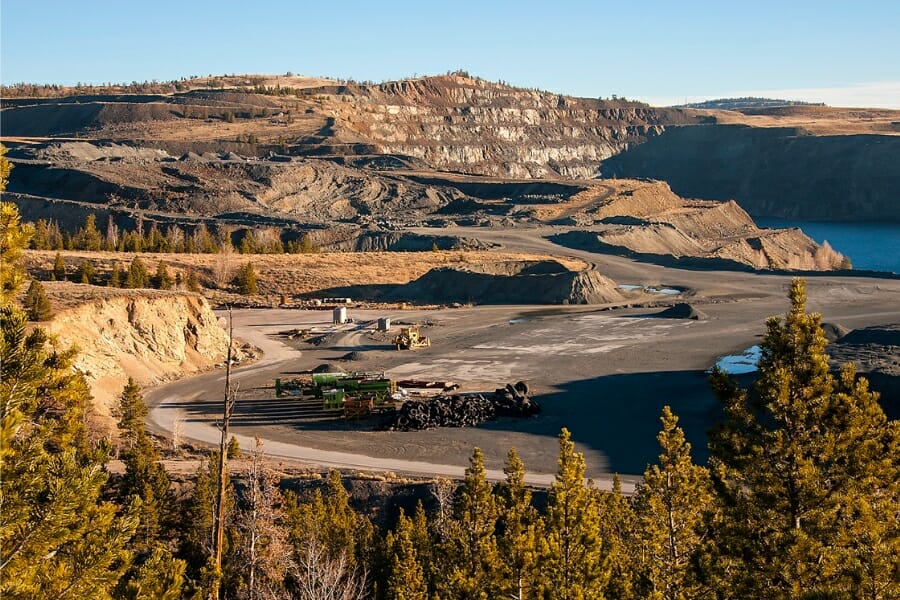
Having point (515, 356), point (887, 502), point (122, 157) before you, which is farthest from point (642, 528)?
point (122, 157)

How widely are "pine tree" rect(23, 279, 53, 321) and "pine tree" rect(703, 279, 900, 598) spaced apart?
119ft

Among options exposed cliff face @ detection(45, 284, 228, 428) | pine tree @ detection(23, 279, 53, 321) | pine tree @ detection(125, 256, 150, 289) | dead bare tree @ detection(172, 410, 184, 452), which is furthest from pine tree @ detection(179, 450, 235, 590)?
pine tree @ detection(125, 256, 150, 289)

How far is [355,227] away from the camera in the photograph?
11406cm

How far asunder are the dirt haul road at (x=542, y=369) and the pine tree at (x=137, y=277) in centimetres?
784

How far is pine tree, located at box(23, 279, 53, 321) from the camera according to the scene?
42.8 metres

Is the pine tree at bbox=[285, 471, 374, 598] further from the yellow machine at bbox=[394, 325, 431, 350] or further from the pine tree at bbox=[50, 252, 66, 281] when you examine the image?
the pine tree at bbox=[50, 252, 66, 281]

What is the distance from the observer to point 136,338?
51906 mm

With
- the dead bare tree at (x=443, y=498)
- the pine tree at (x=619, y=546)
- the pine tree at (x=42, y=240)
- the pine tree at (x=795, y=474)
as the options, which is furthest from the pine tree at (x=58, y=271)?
the pine tree at (x=795, y=474)

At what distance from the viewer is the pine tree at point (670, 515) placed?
16078 millimetres

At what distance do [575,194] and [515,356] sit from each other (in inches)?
3469

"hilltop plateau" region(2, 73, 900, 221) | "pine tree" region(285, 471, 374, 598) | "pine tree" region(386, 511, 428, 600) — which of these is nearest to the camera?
"pine tree" region(386, 511, 428, 600)

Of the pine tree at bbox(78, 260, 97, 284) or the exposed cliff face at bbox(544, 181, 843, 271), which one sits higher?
the exposed cliff face at bbox(544, 181, 843, 271)

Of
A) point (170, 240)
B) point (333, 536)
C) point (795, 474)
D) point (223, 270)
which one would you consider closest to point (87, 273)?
point (223, 270)

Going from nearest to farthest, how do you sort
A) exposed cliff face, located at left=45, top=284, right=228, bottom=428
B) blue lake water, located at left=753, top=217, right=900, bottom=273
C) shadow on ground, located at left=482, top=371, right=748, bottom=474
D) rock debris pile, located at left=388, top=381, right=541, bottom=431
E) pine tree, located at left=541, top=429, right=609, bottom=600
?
pine tree, located at left=541, top=429, right=609, bottom=600 → shadow on ground, located at left=482, top=371, right=748, bottom=474 → rock debris pile, located at left=388, top=381, right=541, bottom=431 → exposed cliff face, located at left=45, top=284, right=228, bottom=428 → blue lake water, located at left=753, top=217, right=900, bottom=273
